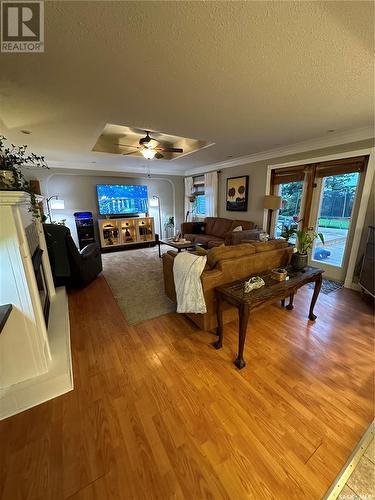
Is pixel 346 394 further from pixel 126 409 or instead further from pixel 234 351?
pixel 126 409

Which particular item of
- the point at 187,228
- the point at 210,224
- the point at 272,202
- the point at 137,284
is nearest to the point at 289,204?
the point at 272,202

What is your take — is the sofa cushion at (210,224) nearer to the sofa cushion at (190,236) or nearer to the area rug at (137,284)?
the sofa cushion at (190,236)

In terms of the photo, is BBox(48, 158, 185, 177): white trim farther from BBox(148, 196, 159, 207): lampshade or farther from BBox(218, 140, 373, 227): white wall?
BBox(218, 140, 373, 227): white wall

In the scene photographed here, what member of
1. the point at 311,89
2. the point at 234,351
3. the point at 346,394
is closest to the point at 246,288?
the point at 234,351

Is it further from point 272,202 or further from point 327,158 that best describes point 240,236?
point 327,158

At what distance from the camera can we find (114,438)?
4.01ft

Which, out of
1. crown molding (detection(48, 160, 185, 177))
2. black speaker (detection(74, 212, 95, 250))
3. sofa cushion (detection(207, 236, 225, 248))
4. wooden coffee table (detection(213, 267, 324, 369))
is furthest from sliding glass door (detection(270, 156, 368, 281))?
black speaker (detection(74, 212, 95, 250))

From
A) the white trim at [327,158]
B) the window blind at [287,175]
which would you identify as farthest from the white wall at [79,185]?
the white trim at [327,158]

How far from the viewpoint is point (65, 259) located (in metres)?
3.04

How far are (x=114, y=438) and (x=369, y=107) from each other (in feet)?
12.8

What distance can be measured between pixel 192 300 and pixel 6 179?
1.72 meters

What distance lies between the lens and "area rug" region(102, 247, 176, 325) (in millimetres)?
2623

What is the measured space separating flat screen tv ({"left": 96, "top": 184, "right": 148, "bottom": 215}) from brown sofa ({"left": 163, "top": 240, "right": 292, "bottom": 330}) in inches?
163

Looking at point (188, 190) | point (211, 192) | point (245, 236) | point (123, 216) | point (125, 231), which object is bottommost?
point (125, 231)
